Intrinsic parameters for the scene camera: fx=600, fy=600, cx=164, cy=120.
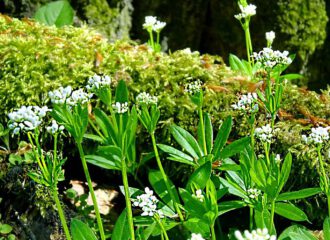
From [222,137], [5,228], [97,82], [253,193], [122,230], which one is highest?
[97,82]

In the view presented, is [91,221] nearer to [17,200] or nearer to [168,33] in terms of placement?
[17,200]

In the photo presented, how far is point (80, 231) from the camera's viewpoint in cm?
206

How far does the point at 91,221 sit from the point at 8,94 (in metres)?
0.76

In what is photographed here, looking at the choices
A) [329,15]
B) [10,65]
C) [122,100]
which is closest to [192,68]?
[122,100]

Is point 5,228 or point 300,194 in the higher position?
point 300,194

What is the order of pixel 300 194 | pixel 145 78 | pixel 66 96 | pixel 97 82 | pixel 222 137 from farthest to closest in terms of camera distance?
pixel 145 78
pixel 222 137
pixel 300 194
pixel 97 82
pixel 66 96

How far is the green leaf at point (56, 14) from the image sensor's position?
4086 millimetres

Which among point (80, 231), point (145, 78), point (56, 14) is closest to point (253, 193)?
point (80, 231)

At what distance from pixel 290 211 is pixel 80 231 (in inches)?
30.4

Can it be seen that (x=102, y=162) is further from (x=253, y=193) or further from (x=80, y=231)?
(x=253, y=193)

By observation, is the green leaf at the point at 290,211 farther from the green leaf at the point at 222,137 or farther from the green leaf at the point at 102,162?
the green leaf at the point at 102,162

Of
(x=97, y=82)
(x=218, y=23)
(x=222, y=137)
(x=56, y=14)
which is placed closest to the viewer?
(x=97, y=82)

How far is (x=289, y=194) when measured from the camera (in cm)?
221

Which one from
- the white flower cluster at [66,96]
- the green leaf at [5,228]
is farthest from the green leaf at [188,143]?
the green leaf at [5,228]
